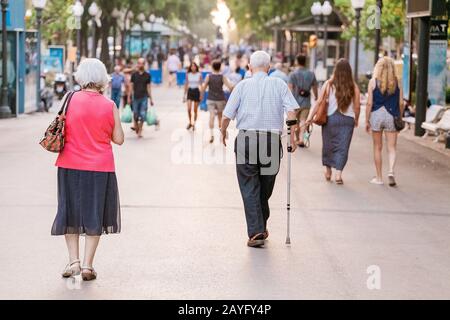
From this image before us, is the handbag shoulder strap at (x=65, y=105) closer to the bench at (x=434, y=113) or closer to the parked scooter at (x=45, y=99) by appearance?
the bench at (x=434, y=113)

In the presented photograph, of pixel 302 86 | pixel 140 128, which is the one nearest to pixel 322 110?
pixel 302 86

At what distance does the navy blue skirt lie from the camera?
796cm

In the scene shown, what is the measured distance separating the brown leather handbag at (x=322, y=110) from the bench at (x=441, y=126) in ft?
21.2

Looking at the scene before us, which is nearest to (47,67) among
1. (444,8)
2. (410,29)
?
(410,29)

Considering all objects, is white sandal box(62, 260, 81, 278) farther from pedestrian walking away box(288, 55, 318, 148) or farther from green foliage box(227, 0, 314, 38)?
green foliage box(227, 0, 314, 38)

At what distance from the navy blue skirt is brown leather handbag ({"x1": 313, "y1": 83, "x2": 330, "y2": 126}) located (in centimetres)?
678

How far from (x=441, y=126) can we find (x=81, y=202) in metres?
13.8

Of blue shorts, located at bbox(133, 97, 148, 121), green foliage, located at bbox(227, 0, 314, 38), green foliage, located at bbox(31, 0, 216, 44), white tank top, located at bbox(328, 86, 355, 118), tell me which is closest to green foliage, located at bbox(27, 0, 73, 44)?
green foliage, located at bbox(31, 0, 216, 44)

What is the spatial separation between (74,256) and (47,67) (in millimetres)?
35905

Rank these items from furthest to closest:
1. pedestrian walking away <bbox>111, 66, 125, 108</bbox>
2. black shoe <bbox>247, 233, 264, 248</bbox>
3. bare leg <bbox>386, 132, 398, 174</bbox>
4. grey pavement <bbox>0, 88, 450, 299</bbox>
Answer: pedestrian walking away <bbox>111, 66, 125, 108</bbox> < bare leg <bbox>386, 132, 398, 174</bbox> < black shoe <bbox>247, 233, 264, 248</bbox> < grey pavement <bbox>0, 88, 450, 299</bbox>

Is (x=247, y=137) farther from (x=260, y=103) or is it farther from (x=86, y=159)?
(x=86, y=159)
